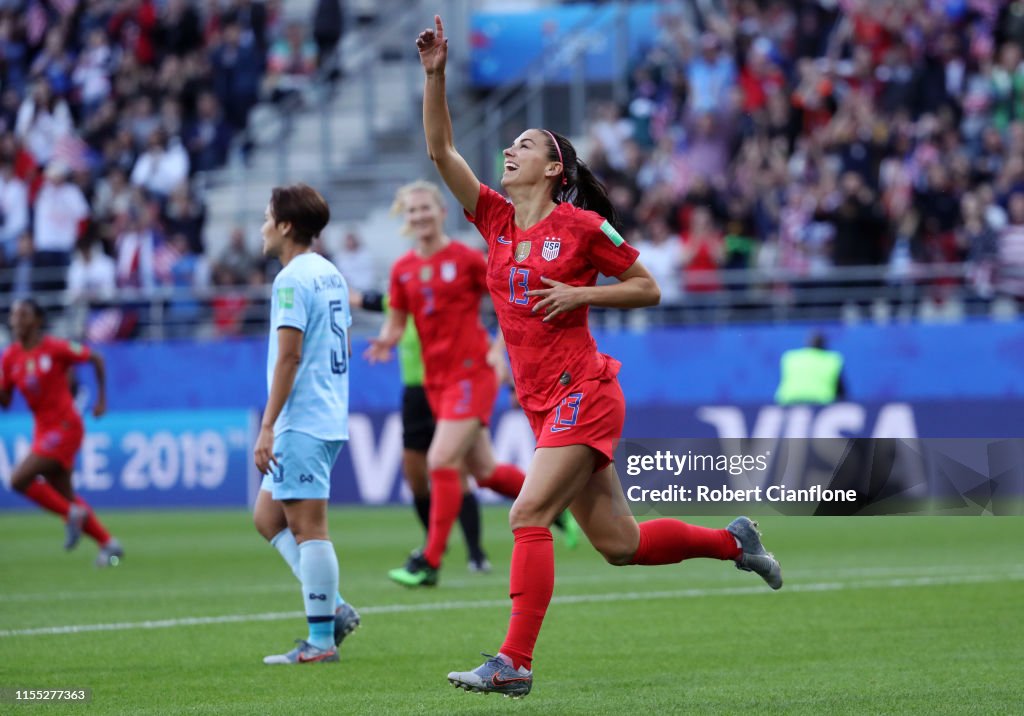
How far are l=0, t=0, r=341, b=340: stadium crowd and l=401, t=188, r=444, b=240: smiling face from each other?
10.6 m

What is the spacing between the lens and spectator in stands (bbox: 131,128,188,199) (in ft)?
81.0

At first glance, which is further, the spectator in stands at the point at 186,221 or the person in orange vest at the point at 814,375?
the spectator in stands at the point at 186,221

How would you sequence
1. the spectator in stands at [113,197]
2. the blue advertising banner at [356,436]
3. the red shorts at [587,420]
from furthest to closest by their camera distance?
the spectator in stands at [113,197] → the blue advertising banner at [356,436] → the red shorts at [587,420]

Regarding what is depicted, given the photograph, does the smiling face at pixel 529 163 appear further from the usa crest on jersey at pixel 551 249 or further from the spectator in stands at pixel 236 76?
the spectator in stands at pixel 236 76

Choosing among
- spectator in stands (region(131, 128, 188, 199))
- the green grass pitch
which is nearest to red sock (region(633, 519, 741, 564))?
the green grass pitch

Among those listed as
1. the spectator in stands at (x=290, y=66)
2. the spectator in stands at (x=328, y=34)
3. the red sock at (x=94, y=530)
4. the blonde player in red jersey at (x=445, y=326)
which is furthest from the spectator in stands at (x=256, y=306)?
the blonde player in red jersey at (x=445, y=326)

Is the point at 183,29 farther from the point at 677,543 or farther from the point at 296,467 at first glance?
the point at 677,543

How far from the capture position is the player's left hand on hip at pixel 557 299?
253 inches

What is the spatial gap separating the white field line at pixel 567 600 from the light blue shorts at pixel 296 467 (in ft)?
6.69

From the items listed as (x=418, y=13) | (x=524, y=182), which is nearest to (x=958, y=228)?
(x=418, y=13)

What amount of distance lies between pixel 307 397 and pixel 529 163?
1.83 m

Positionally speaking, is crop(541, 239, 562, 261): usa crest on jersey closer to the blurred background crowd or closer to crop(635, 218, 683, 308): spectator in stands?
the blurred background crowd

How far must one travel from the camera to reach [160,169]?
24797 mm

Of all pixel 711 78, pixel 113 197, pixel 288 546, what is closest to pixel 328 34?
pixel 113 197
